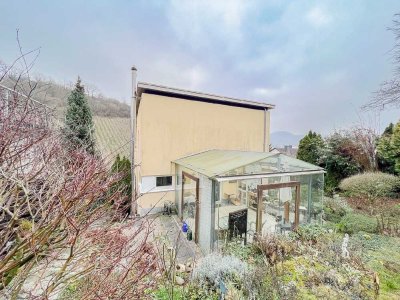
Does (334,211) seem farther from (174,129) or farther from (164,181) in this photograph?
(174,129)

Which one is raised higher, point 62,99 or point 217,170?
point 62,99

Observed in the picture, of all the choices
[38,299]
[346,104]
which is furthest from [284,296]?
[346,104]

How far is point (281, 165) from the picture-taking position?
30.0 feet

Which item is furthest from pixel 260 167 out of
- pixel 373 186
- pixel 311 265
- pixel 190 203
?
pixel 373 186

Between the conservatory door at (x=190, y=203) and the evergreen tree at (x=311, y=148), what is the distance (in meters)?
13.7

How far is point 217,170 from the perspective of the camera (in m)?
8.43

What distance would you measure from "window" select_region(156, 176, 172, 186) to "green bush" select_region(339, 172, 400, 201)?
501 inches

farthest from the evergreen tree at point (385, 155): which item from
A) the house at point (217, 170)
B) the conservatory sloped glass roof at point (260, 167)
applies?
the conservatory sloped glass roof at point (260, 167)

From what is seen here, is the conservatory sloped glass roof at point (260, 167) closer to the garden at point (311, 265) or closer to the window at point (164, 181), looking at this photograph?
the garden at point (311, 265)

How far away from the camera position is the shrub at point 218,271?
570 cm

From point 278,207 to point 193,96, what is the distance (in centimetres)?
836

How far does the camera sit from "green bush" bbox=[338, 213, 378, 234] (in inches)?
403

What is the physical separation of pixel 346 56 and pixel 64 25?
603 inches

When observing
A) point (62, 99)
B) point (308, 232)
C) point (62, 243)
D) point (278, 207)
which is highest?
point (62, 99)
